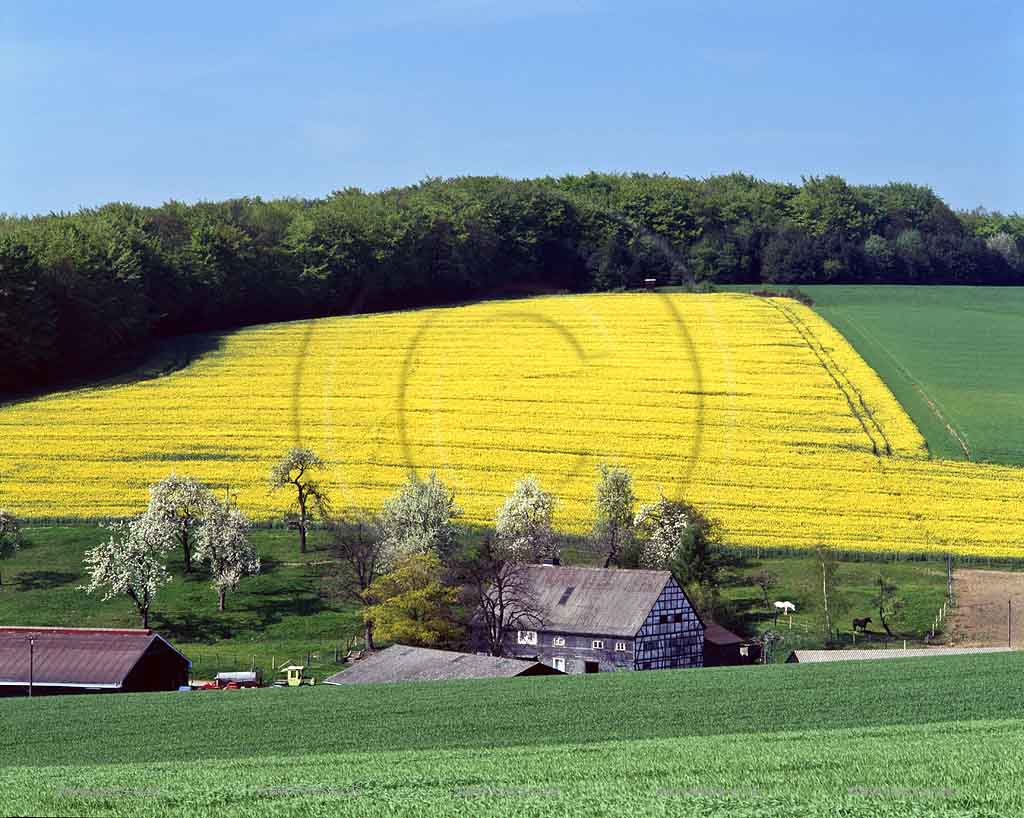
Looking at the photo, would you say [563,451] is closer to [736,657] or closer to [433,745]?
[736,657]

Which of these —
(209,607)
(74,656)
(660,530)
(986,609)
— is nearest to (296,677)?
(74,656)

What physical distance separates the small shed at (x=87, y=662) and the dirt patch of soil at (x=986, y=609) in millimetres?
25731

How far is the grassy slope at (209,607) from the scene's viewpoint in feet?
169

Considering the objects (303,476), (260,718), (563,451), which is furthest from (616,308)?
(260,718)

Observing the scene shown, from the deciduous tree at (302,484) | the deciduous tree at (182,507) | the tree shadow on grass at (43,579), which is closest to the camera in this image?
the tree shadow on grass at (43,579)

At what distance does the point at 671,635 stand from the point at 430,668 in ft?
39.6

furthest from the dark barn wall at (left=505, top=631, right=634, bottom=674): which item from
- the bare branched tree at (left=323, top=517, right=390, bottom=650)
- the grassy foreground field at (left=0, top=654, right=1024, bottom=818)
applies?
the grassy foreground field at (left=0, top=654, right=1024, bottom=818)

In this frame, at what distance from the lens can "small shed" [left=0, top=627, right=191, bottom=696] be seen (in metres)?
44.7

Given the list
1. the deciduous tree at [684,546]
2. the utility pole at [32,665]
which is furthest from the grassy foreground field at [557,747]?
the deciduous tree at [684,546]

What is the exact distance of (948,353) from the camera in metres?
89.5

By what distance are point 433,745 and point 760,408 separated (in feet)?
155

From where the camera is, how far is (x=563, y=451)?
69.4m

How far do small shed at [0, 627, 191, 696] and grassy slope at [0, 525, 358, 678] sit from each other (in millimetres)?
2455

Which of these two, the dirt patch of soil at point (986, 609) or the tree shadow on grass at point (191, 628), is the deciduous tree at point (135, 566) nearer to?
the tree shadow on grass at point (191, 628)
